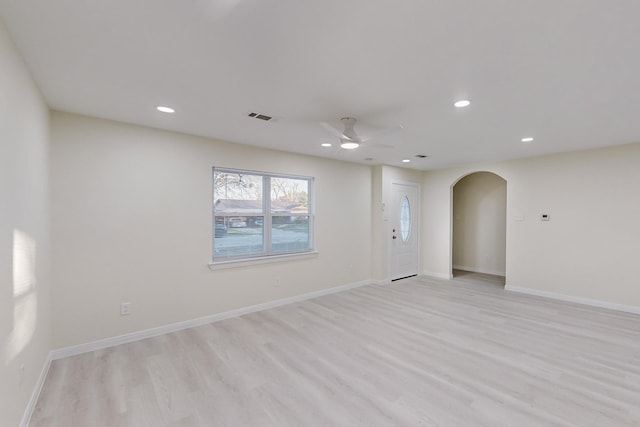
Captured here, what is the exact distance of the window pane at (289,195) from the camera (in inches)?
185

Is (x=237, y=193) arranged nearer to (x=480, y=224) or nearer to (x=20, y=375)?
(x=20, y=375)

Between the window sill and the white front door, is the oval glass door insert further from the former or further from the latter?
the window sill

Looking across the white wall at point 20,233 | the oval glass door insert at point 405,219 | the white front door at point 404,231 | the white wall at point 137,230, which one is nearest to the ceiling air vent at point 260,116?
the white wall at point 137,230

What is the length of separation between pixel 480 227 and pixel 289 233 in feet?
15.8

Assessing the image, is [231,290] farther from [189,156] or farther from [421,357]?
[421,357]

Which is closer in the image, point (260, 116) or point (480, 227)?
point (260, 116)

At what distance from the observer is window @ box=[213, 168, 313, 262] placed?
4168 mm

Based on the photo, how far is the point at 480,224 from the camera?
276 inches

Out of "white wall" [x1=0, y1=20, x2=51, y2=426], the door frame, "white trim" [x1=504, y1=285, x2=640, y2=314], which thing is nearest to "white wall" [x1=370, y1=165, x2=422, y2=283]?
the door frame

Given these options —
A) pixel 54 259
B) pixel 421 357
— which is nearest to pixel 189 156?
pixel 54 259

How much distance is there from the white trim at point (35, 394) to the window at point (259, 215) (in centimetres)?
188

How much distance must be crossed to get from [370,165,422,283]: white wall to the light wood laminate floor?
1856mm

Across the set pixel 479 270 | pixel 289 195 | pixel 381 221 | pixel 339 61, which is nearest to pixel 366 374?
pixel 339 61

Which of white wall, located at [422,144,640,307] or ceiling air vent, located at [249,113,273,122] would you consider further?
white wall, located at [422,144,640,307]
